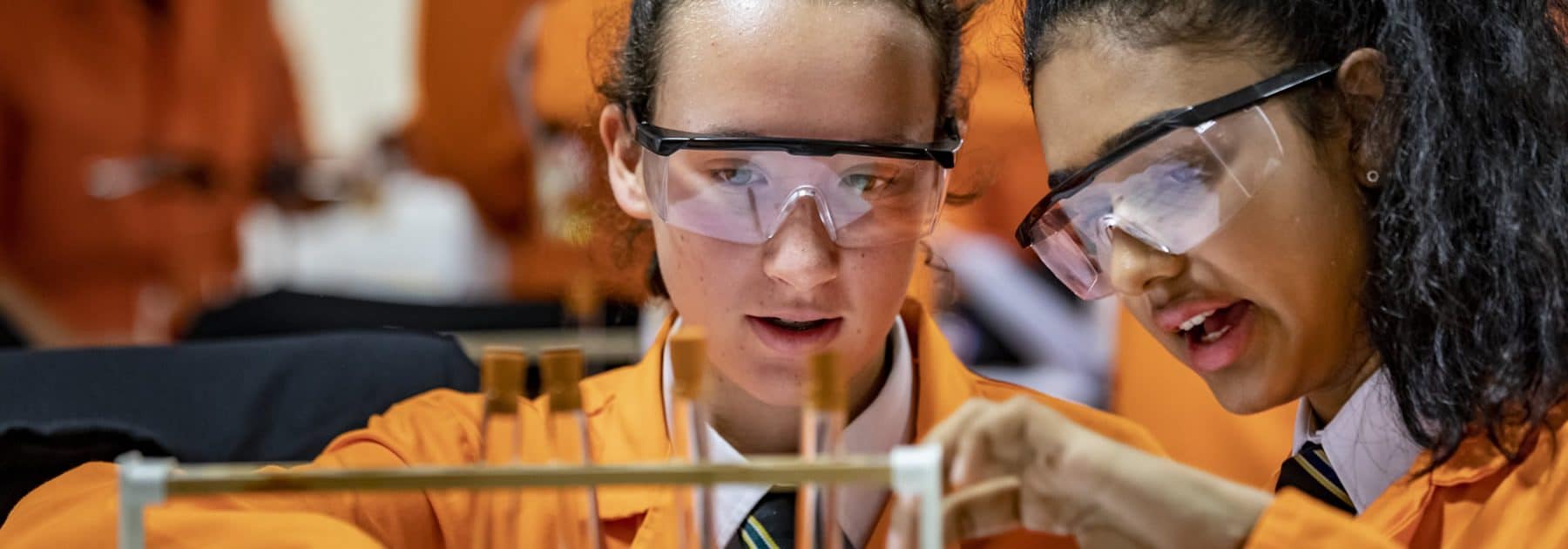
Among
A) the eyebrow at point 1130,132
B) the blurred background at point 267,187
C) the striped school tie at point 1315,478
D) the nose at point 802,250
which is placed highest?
the eyebrow at point 1130,132

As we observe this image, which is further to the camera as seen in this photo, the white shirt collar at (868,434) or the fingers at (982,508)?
the white shirt collar at (868,434)

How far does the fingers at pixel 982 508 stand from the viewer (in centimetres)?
96

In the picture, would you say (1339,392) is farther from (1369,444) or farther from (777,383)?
(777,383)

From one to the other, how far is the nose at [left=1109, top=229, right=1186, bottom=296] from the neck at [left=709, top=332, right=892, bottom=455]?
0.25 m

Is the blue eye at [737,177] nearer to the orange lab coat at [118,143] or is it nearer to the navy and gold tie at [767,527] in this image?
the navy and gold tie at [767,527]

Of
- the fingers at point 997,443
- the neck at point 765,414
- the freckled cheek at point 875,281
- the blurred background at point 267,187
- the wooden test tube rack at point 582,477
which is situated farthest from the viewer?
the blurred background at point 267,187

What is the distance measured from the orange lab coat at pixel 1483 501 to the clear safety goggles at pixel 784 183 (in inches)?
15.2

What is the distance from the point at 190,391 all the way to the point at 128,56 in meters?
1.92

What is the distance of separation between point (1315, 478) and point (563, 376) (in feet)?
2.20

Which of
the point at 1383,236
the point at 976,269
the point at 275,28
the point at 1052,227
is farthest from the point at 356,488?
the point at 275,28

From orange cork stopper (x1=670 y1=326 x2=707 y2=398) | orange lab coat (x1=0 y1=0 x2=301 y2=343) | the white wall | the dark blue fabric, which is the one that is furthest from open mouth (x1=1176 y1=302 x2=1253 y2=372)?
the white wall

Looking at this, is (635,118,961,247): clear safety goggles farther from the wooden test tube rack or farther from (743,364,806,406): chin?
the wooden test tube rack

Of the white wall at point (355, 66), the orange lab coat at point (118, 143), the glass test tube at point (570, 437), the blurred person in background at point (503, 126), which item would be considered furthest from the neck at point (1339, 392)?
the white wall at point (355, 66)

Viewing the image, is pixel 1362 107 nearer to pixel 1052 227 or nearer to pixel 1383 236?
pixel 1383 236
